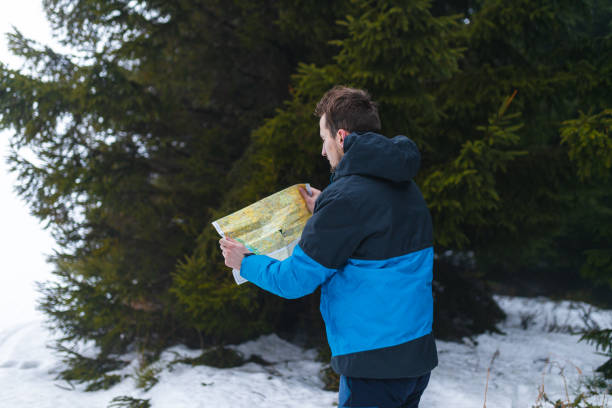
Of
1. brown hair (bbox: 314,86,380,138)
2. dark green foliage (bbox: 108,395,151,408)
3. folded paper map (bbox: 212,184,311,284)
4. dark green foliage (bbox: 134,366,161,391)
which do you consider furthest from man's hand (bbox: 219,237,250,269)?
dark green foliage (bbox: 134,366,161,391)

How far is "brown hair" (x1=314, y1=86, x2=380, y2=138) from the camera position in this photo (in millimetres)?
1837

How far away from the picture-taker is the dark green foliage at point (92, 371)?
4.79m

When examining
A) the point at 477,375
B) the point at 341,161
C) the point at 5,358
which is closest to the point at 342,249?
the point at 341,161

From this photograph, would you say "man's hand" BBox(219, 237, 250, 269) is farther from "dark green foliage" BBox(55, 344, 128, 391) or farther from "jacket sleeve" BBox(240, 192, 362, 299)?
"dark green foliage" BBox(55, 344, 128, 391)

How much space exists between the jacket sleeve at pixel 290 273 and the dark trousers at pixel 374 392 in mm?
→ 427

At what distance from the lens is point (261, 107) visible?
→ 228 inches

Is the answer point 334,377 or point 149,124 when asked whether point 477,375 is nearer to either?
point 334,377

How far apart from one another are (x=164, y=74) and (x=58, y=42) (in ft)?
4.89

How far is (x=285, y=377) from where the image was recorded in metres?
4.60

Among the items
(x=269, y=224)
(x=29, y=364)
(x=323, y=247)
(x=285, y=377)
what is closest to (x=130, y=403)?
(x=285, y=377)

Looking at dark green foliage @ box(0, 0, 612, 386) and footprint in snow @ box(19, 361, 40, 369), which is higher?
dark green foliage @ box(0, 0, 612, 386)

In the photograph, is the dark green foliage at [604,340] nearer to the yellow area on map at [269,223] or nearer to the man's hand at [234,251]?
the yellow area on map at [269,223]

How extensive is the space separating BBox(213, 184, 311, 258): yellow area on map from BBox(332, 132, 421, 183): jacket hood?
0.50 m

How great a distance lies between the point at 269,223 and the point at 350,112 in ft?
2.21
